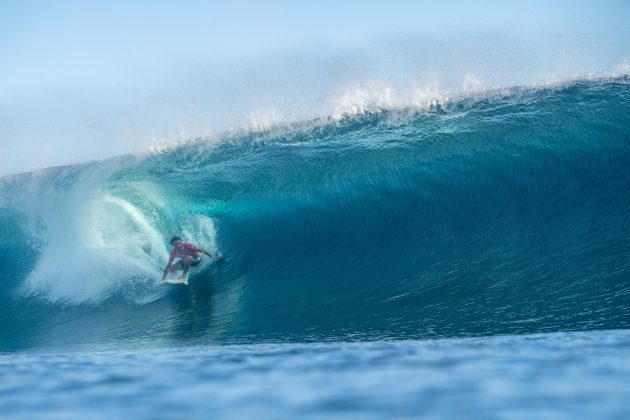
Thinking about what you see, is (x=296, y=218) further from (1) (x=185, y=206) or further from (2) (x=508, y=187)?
(2) (x=508, y=187)

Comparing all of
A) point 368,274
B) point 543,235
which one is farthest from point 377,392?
point 543,235

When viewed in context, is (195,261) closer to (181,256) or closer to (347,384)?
(181,256)

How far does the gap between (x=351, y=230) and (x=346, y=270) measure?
1646mm

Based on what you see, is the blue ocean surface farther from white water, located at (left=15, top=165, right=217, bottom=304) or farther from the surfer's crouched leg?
white water, located at (left=15, top=165, right=217, bottom=304)

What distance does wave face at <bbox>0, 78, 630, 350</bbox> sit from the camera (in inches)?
266

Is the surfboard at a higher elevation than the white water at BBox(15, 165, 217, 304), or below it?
below

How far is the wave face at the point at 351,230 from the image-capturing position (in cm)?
676

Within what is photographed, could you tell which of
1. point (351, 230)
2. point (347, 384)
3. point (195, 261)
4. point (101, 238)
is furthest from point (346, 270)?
point (347, 384)

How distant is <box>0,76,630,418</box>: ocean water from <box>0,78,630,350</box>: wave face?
0.04 meters

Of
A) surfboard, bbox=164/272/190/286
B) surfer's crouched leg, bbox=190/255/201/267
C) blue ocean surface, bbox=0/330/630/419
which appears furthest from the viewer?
surfer's crouched leg, bbox=190/255/201/267

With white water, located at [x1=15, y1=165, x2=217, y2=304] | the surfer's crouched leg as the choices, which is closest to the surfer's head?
the surfer's crouched leg

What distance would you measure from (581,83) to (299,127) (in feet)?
21.7

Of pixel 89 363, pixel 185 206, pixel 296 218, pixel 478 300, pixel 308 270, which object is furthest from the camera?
pixel 185 206

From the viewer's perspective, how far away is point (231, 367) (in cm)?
213
